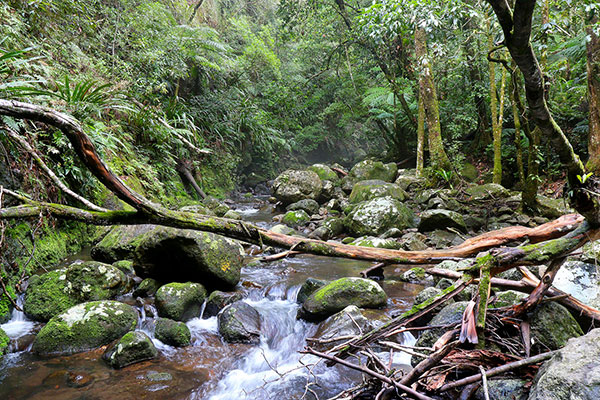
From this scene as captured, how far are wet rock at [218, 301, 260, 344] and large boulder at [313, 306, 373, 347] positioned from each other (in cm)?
74

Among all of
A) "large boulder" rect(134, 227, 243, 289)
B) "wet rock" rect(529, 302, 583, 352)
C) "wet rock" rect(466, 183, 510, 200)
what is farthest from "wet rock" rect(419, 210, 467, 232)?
"wet rock" rect(529, 302, 583, 352)

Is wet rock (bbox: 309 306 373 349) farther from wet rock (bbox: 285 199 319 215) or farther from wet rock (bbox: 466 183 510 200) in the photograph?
wet rock (bbox: 285 199 319 215)

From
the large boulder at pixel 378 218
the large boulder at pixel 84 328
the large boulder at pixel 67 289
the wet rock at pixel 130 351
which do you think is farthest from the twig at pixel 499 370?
the large boulder at pixel 378 218

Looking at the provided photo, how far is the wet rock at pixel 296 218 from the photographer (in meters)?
9.08

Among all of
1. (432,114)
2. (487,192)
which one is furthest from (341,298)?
(432,114)

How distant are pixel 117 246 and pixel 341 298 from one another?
12.3 ft

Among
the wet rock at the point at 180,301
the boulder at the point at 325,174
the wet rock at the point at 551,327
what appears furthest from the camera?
the boulder at the point at 325,174

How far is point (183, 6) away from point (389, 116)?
914 centimetres

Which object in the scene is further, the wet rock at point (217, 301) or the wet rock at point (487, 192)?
the wet rock at point (487, 192)

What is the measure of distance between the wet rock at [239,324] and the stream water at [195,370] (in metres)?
0.09

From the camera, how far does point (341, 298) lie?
4.05 meters

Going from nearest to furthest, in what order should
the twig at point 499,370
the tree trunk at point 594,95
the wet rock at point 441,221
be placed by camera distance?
the twig at point 499,370, the tree trunk at point 594,95, the wet rock at point 441,221

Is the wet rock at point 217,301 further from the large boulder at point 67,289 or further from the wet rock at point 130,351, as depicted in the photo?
A: the large boulder at point 67,289

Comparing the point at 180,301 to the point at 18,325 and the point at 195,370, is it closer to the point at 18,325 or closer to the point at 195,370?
the point at 195,370
